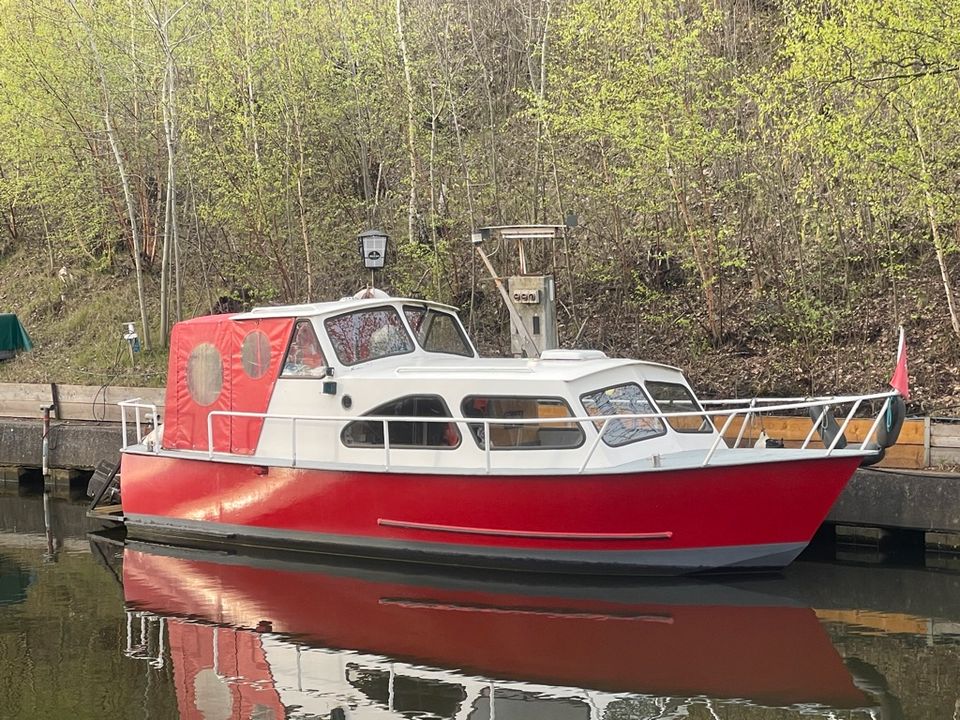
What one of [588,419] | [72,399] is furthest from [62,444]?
[588,419]

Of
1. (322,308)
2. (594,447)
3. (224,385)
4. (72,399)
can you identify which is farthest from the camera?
(72,399)

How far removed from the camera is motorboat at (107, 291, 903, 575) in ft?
32.9

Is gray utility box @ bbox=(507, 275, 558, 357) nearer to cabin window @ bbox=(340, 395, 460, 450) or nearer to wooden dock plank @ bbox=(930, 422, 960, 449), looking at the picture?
cabin window @ bbox=(340, 395, 460, 450)

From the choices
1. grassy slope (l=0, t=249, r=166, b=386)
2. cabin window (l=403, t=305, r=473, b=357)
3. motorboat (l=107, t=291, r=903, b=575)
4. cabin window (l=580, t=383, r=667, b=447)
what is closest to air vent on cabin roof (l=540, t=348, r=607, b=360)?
motorboat (l=107, t=291, r=903, b=575)

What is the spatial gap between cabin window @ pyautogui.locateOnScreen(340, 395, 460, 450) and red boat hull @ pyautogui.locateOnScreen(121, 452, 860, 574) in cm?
35

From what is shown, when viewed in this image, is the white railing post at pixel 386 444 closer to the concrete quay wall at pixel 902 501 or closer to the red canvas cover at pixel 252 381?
the red canvas cover at pixel 252 381

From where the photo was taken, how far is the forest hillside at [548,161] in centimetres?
1384

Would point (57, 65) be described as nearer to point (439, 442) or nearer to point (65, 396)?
point (65, 396)

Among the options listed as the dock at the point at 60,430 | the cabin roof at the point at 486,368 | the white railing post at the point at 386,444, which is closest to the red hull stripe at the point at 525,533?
the white railing post at the point at 386,444

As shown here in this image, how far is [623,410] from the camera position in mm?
10602

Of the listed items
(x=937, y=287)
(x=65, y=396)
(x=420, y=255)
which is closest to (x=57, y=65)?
(x=65, y=396)

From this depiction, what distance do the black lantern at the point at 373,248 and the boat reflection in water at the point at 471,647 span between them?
3.56m

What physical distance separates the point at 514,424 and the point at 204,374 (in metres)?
3.71

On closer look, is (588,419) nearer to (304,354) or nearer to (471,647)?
(471,647)
